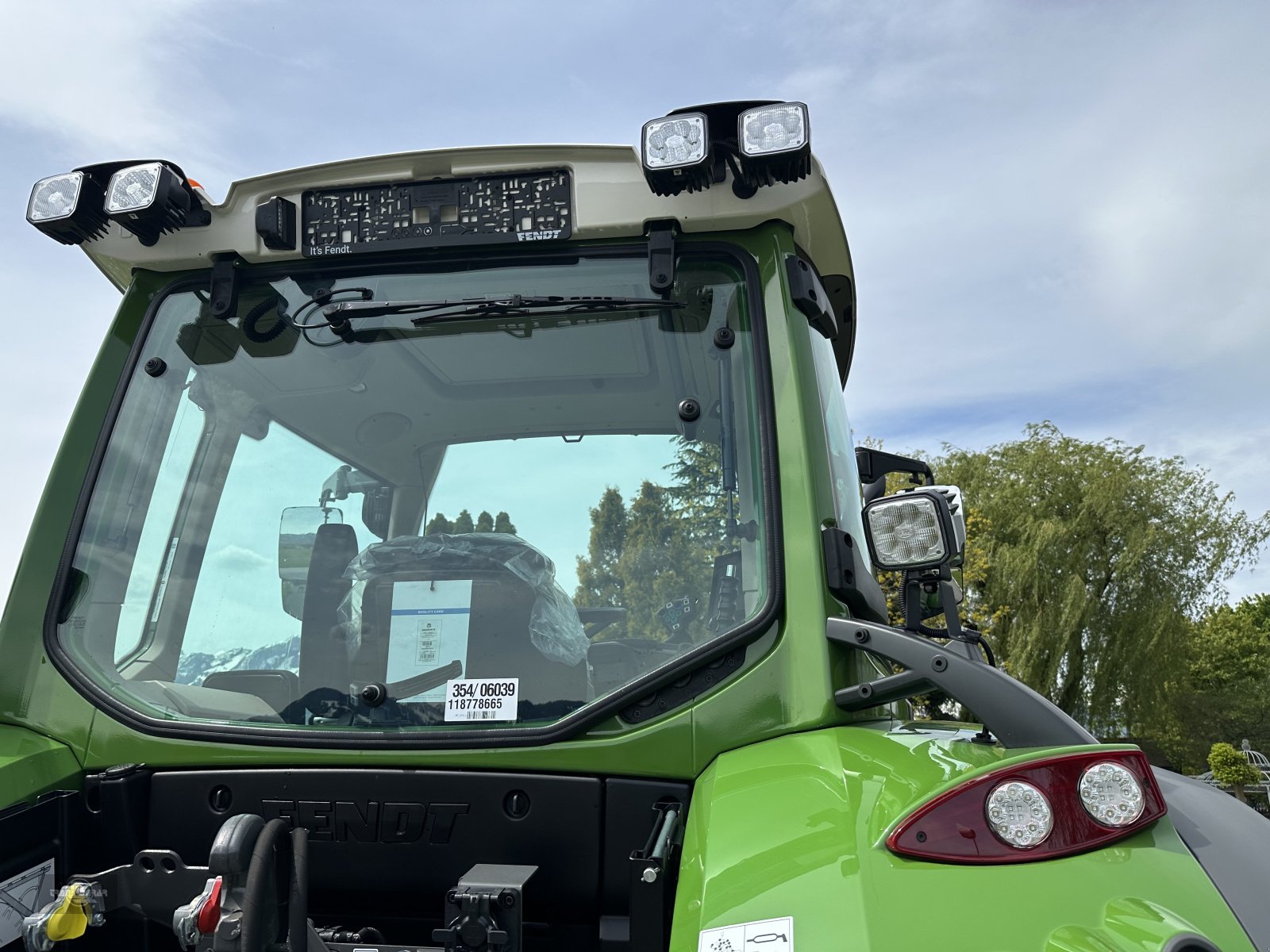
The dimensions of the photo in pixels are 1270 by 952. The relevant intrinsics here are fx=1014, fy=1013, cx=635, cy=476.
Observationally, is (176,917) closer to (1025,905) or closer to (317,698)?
(317,698)

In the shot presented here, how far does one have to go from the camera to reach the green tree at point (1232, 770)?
120ft

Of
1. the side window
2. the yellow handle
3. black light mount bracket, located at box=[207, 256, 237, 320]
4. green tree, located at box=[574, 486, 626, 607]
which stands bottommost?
the yellow handle

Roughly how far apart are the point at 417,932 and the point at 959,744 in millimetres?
1272

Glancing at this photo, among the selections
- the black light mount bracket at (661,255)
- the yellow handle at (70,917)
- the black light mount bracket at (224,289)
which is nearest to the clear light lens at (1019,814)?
the black light mount bracket at (661,255)

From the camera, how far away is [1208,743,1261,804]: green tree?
36.7 meters

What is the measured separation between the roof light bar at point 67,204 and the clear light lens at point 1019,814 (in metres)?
2.58

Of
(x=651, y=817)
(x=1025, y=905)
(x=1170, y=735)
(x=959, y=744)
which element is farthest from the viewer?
(x=1170, y=735)

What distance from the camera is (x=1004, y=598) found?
2948 cm

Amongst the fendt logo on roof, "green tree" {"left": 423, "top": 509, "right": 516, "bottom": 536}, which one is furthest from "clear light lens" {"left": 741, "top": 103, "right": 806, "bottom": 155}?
the fendt logo on roof

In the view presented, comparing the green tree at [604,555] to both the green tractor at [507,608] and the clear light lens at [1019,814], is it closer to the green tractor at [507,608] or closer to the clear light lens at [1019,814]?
the green tractor at [507,608]

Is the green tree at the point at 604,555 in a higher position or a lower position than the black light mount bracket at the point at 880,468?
lower

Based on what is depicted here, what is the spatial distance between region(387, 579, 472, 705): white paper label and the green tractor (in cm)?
1

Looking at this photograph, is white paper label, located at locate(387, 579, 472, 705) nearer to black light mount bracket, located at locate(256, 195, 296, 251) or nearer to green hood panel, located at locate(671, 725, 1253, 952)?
green hood panel, located at locate(671, 725, 1253, 952)

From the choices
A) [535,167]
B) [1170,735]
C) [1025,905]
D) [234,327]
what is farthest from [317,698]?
[1170,735]
